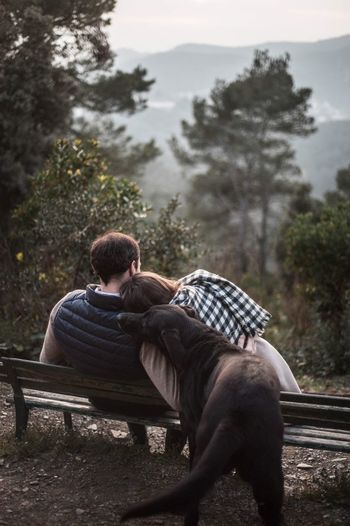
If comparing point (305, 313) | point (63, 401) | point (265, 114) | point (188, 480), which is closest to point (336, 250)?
point (305, 313)

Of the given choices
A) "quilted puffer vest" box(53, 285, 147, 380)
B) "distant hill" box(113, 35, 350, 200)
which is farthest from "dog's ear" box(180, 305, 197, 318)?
"distant hill" box(113, 35, 350, 200)

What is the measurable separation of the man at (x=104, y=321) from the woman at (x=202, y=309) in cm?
14

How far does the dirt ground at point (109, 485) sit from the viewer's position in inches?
137

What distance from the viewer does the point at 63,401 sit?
14.9 feet

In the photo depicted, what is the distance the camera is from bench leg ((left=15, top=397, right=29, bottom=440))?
14.9 feet

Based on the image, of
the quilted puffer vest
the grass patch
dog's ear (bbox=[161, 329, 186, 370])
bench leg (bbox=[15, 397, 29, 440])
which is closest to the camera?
dog's ear (bbox=[161, 329, 186, 370])

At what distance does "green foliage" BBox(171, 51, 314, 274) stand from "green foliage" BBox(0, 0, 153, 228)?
21.6m

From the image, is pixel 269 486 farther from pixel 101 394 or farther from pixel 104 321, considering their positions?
pixel 101 394

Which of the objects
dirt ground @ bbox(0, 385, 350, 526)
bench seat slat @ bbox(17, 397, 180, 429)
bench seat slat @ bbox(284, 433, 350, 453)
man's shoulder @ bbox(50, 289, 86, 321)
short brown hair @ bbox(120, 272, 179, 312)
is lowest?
dirt ground @ bbox(0, 385, 350, 526)

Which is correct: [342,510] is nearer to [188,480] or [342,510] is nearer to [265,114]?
Answer: [188,480]

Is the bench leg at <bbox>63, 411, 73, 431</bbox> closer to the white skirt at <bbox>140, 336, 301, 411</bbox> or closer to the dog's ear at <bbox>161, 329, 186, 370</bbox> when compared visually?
the white skirt at <bbox>140, 336, 301, 411</bbox>

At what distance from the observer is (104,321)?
3770 millimetres

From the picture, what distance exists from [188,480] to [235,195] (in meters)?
34.0

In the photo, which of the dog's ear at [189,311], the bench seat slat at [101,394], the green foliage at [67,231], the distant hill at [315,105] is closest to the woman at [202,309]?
the dog's ear at [189,311]
